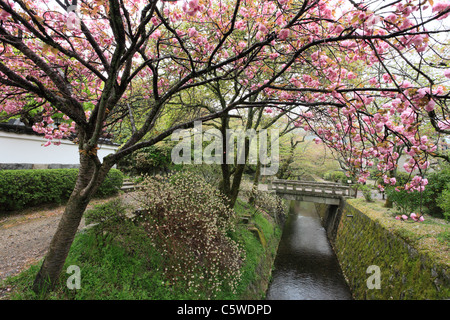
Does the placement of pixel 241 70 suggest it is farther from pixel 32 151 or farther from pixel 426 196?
pixel 426 196

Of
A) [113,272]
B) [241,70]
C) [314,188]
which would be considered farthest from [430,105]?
[314,188]

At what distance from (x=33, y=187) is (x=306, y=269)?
1078cm

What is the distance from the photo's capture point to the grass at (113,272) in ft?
11.3

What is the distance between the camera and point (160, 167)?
11.5m

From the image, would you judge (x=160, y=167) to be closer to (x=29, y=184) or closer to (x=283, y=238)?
(x=29, y=184)

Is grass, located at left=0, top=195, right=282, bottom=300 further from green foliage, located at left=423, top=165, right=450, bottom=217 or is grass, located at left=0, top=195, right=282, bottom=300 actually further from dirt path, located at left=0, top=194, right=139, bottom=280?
green foliage, located at left=423, top=165, right=450, bottom=217

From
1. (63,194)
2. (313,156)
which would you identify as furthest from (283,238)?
(63,194)

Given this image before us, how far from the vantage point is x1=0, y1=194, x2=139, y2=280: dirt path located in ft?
13.5

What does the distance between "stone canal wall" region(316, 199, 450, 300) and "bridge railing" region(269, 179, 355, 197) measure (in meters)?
2.36

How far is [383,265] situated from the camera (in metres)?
6.19

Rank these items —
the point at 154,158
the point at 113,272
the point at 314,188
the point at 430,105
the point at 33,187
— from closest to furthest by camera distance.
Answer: the point at 430,105
the point at 113,272
the point at 33,187
the point at 154,158
the point at 314,188

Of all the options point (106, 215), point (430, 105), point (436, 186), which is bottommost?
point (106, 215)

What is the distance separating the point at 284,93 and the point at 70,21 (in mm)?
3706
